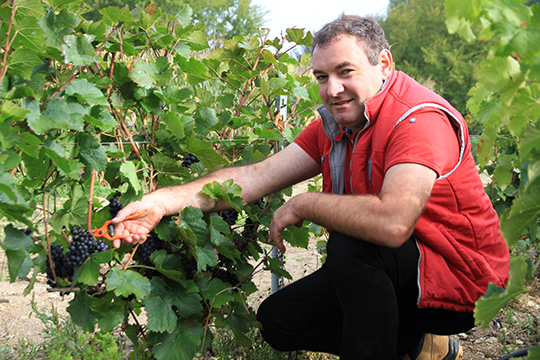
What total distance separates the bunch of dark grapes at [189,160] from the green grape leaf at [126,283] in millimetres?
554

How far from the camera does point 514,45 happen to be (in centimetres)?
75

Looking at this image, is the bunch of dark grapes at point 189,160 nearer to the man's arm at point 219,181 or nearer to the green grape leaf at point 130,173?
the man's arm at point 219,181

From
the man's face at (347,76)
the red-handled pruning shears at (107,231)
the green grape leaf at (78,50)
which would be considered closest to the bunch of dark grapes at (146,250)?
the red-handled pruning shears at (107,231)

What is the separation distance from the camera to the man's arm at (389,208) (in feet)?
4.70

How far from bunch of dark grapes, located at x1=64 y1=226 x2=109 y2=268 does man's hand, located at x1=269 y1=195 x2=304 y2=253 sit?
65cm

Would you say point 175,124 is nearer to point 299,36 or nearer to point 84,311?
point 84,311

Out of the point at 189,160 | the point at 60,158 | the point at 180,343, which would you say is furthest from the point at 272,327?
the point at 60,158

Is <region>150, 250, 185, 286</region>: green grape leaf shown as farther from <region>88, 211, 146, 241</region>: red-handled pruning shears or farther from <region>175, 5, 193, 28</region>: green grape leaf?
<region>175, 5, 193, 28</region>: green grape leaf

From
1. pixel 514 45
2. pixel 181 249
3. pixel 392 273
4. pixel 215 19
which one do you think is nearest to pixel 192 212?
pixel 181 249

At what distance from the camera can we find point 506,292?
833 mm

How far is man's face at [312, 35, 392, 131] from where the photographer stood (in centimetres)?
178

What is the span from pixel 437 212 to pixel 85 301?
4.03 feet

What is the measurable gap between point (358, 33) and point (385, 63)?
18 cm

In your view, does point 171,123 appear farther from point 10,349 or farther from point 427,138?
point 10,349
